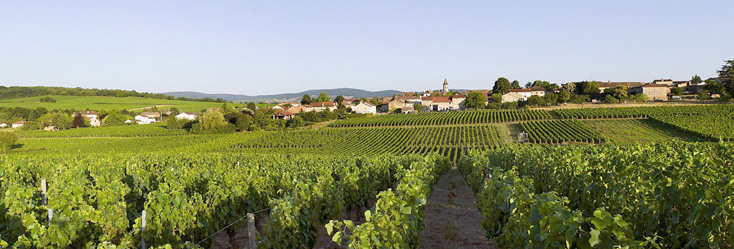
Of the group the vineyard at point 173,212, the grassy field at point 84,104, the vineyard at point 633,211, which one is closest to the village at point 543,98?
the grassy field at point 84,104

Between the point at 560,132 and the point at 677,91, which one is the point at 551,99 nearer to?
the point at 677,91

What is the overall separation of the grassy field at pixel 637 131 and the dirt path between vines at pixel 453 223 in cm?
3390

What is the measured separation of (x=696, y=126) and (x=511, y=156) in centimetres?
4075

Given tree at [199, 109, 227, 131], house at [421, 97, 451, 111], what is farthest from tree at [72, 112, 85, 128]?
house at [421, 97, 451, 111]

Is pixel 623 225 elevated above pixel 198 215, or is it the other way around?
pixel 623 225

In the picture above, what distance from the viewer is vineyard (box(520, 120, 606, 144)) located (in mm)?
43906

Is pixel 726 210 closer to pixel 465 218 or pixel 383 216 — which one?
pixel 383 216

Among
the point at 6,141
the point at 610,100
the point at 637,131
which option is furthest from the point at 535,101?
the point at 6,141

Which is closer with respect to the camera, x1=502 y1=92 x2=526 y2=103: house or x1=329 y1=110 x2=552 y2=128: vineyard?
x1=329 y1=110 x2=552 y2=128: vineyard

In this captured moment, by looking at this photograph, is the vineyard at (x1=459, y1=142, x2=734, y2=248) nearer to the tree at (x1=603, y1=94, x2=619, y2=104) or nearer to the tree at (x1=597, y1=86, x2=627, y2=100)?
the tree at (x1=603, y1=94, x2=619, y2=104)

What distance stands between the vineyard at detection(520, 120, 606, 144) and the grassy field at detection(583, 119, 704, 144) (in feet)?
5.19

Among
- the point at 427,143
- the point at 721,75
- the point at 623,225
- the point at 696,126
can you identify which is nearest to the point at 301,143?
the point at 427,143

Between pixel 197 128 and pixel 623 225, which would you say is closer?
pixel 623 225

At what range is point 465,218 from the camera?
1169 centimetres
